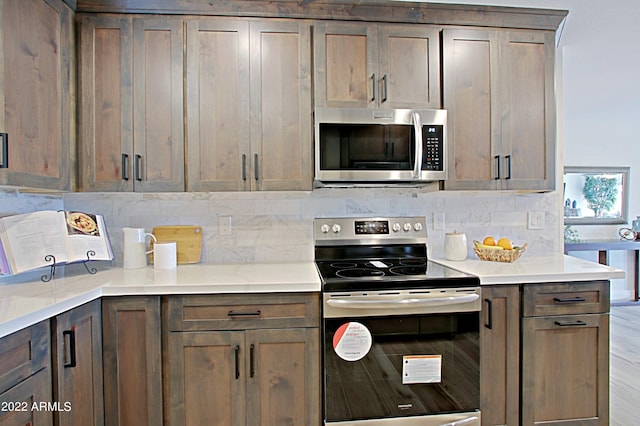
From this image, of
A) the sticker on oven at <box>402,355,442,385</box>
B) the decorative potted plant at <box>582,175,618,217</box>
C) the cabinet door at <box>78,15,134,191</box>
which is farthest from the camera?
the decorative potted plant at <box>582,175,618,217</box>

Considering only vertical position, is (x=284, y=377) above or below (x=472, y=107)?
below

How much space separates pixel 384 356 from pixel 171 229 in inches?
56.5

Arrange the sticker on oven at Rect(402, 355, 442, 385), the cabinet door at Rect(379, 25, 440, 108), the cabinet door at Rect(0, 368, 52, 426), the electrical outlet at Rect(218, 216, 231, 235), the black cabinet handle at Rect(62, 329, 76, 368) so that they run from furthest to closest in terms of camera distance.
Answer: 1. the electrical outlet at Rect(218, 216, 231, 235)
2. the cabinet door at Rect(379, 25, 440, 108)
3. the sticker on oven at Rect(402, 355, 442, 385)
4. the black cabinet handle at Rect(62, 329, 76, 368)
5. the cabinet door at Rect(0, 368, 52, 426)

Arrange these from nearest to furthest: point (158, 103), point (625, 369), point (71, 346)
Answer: point (71, 346)
point (158, 103)
point (625, 369)

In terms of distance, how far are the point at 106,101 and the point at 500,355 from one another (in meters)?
2.43

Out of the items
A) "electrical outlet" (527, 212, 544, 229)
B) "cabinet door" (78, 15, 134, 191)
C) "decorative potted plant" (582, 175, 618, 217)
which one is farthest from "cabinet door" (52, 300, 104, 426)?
"decorative potted plant" (582, 175, 618, 217)

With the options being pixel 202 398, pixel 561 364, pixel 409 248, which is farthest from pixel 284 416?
pixel 561 364

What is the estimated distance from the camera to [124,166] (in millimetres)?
1907

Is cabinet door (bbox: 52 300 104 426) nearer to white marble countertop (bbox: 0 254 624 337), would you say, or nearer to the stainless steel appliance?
white marble countertop (bbox: 0 254 624 337)

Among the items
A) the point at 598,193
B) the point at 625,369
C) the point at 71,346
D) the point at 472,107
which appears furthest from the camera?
the point at 598,193

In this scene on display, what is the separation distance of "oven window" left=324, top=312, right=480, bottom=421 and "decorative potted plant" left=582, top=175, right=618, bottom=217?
4230mm

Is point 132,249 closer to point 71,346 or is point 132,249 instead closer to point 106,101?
point 71,346

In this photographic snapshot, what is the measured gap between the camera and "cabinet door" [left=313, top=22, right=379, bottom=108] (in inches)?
77.5

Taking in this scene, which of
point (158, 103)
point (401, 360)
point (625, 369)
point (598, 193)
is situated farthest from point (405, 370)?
point (598, 193)
